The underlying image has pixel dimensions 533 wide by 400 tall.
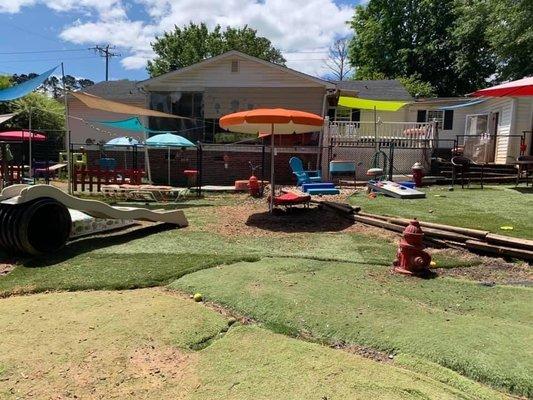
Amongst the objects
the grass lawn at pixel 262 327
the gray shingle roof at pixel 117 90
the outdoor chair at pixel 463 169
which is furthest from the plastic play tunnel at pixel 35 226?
the gray shingle roof at pixel 117 90

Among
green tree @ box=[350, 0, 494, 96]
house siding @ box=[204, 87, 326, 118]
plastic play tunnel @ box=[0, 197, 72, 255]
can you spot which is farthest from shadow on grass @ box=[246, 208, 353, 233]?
green tree @ box=[350, 0, 494, 96]

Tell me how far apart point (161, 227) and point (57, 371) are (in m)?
5.59

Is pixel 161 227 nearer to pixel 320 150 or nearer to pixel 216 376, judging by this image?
pixel 216 376

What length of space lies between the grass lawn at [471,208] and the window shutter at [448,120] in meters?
14.4

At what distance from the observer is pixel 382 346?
3662mm

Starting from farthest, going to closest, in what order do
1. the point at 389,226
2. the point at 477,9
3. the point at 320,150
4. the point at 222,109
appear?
the point at 477,9 < the point at 222,109 < the point at 320,150 < the point at 389,226

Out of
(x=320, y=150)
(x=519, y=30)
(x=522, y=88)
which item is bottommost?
(x=320, y=150)

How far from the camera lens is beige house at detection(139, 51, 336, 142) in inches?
797

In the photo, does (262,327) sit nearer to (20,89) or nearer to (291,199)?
(291,199)

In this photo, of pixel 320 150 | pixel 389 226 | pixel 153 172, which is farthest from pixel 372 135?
pixel 389 226

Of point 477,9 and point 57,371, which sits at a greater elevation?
point 477,9

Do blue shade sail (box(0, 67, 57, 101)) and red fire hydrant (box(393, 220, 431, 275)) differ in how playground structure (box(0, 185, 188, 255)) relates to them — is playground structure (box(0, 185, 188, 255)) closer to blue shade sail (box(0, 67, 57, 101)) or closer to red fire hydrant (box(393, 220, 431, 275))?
red fire hydrant (box(393, 220, 431, 275))

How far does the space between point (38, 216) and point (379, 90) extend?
23.3 m

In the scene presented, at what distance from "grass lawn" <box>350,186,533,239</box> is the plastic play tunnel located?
615 centimetres
